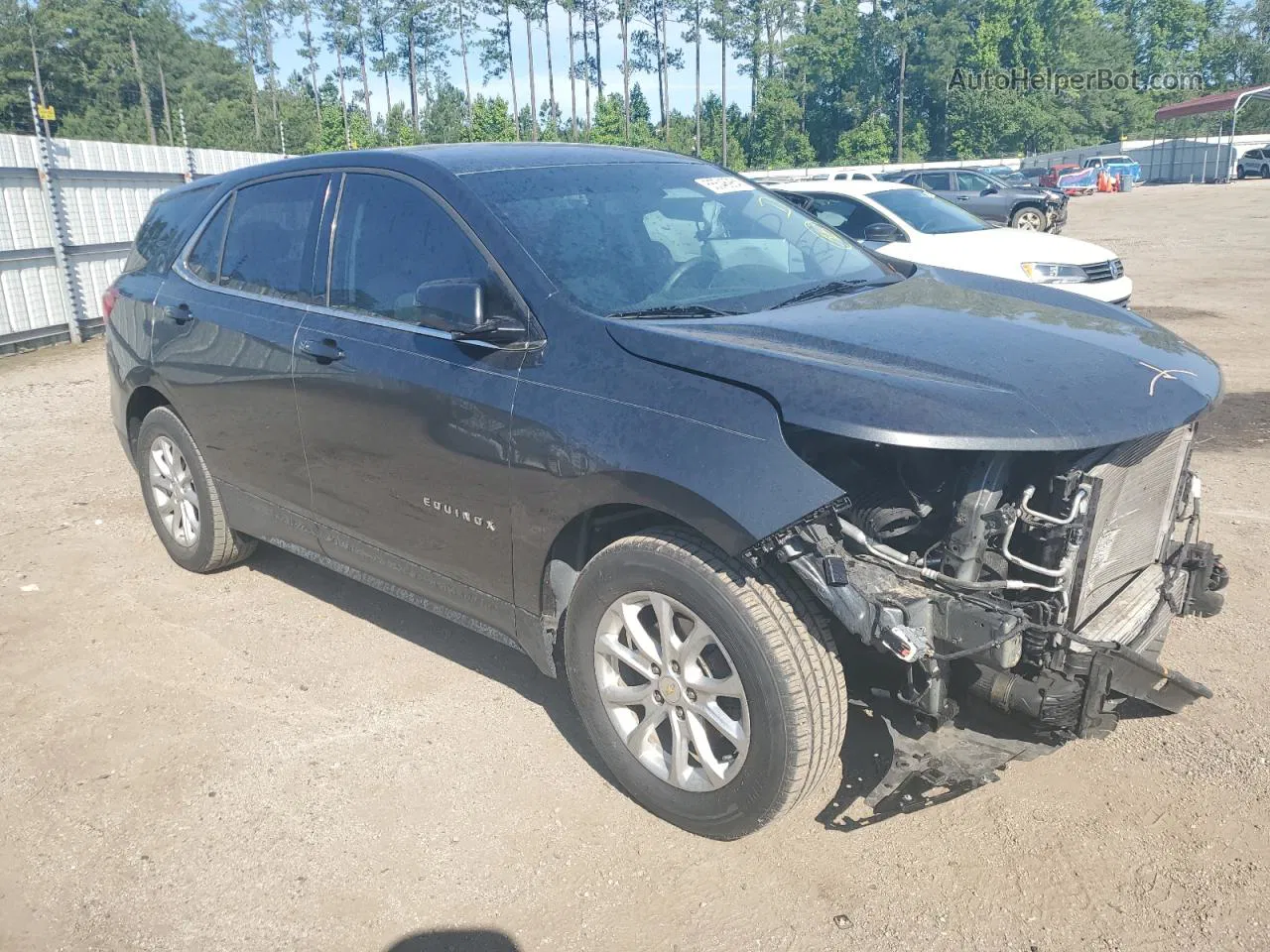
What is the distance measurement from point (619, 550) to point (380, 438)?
1151 millimetres

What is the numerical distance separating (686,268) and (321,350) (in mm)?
1389

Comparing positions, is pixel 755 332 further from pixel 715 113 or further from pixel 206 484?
pixel 715 113

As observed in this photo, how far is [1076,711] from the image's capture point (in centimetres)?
280

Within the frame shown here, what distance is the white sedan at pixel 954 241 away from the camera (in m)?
10.4

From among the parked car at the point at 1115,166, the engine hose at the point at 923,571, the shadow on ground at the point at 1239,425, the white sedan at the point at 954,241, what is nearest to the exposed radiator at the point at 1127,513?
the engine hose at the point at 923,571

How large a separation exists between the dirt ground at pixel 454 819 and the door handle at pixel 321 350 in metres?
1.27

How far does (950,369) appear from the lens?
2.82 meters

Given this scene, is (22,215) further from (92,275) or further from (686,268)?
(686,268)

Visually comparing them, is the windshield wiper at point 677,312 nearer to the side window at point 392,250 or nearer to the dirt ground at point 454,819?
the side window at point 392,250

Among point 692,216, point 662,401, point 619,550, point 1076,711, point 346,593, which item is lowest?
point 346,593

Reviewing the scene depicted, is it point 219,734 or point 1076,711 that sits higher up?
point 1076,711

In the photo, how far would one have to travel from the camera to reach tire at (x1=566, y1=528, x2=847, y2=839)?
2.74 metres

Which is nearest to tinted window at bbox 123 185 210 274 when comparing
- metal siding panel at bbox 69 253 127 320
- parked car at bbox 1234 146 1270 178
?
metal siding panel at bbox 69 253 127 320

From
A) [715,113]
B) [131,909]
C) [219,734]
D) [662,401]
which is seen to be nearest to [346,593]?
[219,734]
